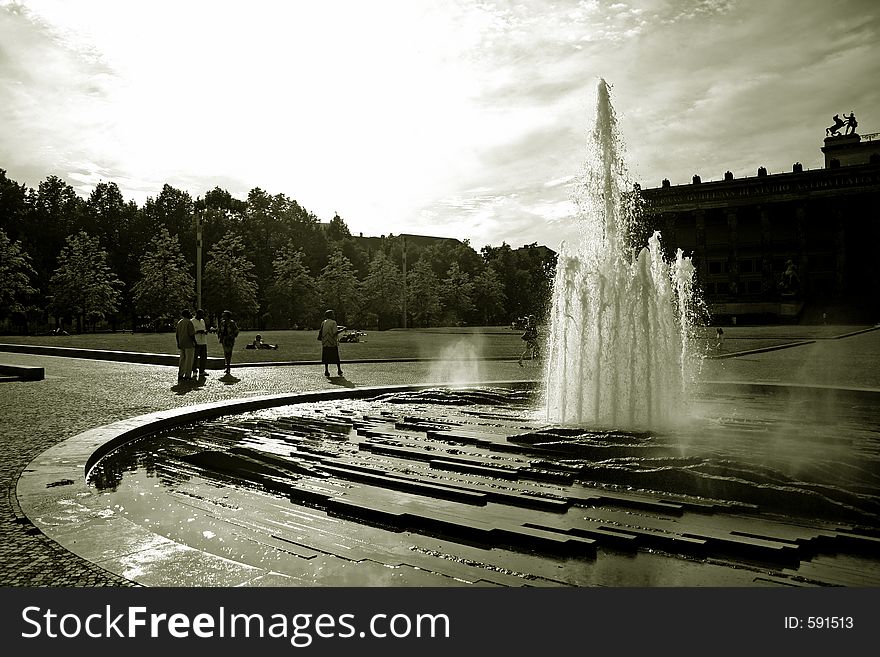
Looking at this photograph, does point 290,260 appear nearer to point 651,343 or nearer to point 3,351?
point 3,351

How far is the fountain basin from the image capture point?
4.37 metres

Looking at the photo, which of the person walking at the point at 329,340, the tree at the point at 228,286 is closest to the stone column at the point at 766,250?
the tree at the point at 228,286

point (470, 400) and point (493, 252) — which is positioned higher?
point (493, 252)

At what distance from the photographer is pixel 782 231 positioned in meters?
80.7

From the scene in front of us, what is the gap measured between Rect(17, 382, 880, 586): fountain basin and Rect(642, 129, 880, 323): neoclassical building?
63340mm

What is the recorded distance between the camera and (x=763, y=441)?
814 cm

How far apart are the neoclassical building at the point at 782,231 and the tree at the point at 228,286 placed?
47.1 meters

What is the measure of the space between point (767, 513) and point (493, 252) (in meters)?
98.3

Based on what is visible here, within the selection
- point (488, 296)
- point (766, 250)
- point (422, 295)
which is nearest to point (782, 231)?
point (766, 250)

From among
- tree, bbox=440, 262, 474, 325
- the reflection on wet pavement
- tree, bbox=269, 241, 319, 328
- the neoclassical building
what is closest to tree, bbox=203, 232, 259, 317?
tree, bbox=269, 241, 319, 328

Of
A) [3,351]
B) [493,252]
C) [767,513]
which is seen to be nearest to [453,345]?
[3,351]

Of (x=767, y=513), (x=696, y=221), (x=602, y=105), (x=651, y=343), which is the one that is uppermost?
(x=696, y=221)

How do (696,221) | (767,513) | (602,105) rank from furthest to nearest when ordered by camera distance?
(696,221), (602,105), (767,513)
